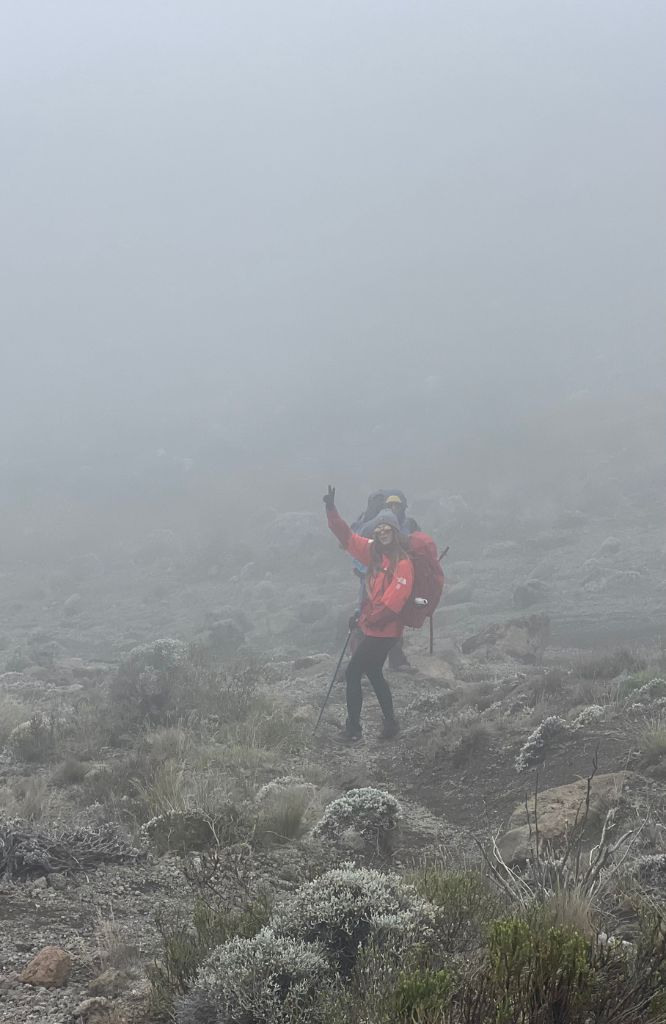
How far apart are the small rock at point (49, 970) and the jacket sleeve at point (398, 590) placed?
5268 millimetres

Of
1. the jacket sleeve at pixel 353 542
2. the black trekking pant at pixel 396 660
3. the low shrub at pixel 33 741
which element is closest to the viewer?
the low shrub at pixel 33 741

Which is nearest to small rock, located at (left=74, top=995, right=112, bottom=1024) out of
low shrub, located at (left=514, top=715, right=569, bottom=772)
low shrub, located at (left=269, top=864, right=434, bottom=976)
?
low shrub, located at (left=269, top=864, right=434, bottom=976)

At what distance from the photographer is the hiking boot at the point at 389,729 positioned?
26.5 ft

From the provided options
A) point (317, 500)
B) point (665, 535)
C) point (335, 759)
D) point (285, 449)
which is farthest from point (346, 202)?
point (335, 759)

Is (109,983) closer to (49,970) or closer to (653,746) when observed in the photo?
(49,970)

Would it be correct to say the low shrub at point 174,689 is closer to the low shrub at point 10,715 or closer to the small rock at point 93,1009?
the low shrub at point 10,715

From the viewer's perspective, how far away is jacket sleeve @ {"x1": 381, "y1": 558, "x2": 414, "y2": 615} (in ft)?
26.2

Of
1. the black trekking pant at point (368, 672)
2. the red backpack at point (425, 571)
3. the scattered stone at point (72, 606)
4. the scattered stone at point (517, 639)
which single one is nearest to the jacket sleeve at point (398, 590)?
the black trekking pant at point (368, 672)

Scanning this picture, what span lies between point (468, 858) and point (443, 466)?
98.9ft

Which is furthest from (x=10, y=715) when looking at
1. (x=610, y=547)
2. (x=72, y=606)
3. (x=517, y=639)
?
Result: (x=610, y=547)

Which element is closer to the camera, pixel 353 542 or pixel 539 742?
pixel 539 742

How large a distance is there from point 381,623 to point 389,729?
110 centimetres

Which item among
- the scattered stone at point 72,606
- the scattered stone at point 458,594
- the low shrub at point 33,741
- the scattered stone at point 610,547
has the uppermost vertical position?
the low shrub at point 33,741

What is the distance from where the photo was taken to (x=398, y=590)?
26.2ft
